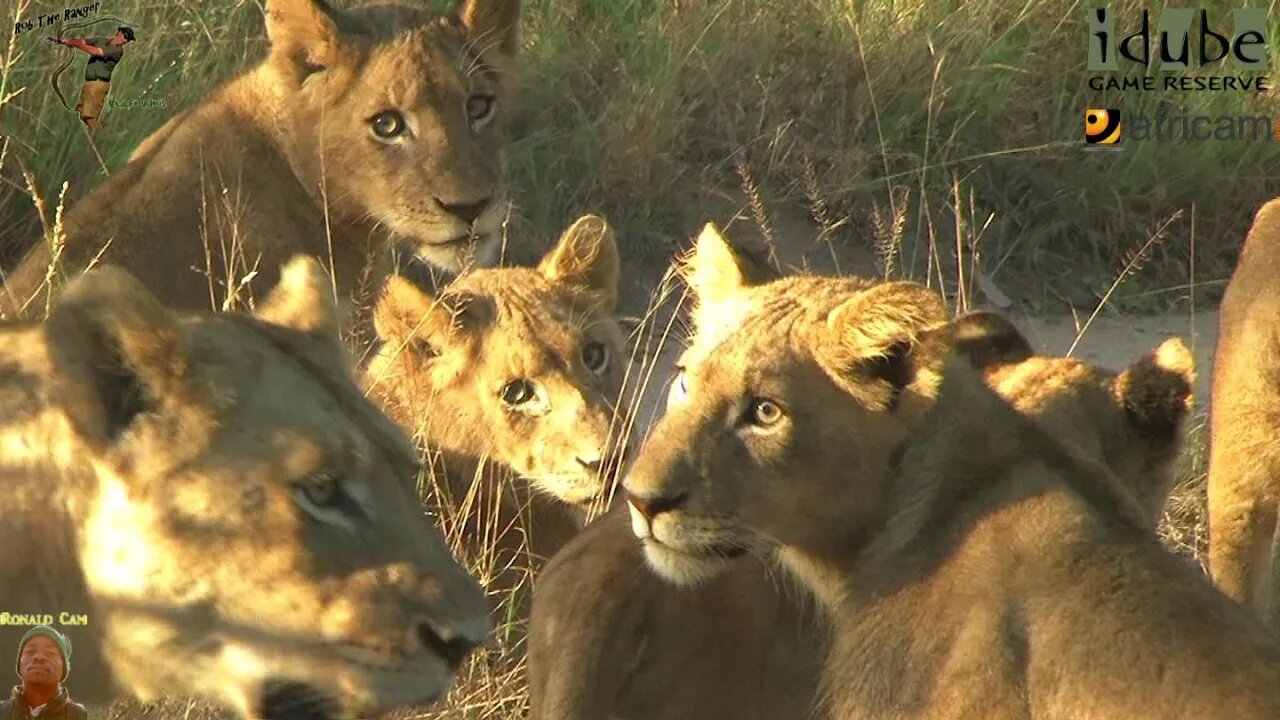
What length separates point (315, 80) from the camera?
7.56 meters

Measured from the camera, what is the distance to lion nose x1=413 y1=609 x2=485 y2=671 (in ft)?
13.1

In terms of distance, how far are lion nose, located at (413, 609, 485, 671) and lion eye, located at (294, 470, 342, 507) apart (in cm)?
27

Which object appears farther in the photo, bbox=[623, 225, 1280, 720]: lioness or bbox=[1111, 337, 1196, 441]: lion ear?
bbox=[1111, 337, 1196, 441]: lion ear

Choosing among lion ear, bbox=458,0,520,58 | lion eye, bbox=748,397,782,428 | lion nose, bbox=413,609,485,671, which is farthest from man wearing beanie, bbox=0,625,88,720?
Answer: lion ear, bbox=458,0,520,58

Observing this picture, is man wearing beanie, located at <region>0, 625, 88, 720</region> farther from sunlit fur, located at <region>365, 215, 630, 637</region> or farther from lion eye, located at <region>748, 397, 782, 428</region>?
sunlit fur, located at <region>365, 215, 630, 637</region>

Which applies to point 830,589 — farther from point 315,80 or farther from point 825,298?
point 315,80

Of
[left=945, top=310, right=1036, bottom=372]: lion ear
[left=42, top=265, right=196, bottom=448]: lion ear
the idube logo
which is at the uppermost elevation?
[left=42, top=265, right=196, bottom=448]: lion ear

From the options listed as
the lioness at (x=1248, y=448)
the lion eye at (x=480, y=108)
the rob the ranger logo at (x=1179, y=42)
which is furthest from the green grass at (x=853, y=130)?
the lioness at (x=1248, y=448)

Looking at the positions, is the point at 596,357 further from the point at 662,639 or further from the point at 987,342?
the point at 662,639

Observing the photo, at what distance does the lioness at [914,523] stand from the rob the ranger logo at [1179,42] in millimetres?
6531

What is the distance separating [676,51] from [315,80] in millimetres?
2995

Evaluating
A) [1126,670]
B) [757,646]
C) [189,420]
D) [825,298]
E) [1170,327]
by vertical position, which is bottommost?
[1170,327]

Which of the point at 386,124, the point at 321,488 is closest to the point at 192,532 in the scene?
the point at 321,488

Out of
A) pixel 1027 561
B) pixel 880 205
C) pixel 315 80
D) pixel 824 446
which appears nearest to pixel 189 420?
pixel 824 446
